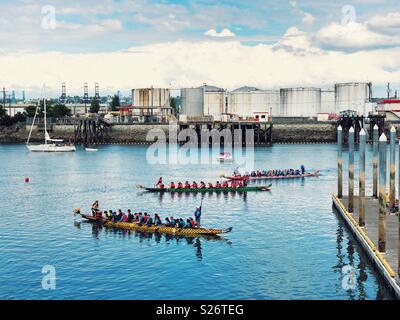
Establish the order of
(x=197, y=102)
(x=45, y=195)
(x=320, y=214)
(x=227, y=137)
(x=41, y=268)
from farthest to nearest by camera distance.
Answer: (x=197, y=102)
(x=227, y=137)
(x=45, y=195)
(x=320, y=214)
(x=41, y=268)

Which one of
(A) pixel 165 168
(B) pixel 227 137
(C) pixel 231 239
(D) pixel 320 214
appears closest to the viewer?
(C) pixel 231 239

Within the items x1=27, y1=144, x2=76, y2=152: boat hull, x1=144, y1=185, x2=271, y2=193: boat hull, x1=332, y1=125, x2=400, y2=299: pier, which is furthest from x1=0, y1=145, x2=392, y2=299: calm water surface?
x1=27, y1=144, x2=76, y2=152: boat hull

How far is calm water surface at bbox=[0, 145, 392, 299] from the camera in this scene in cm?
3588

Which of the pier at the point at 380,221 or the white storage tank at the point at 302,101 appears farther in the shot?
the white storage tank at the point at 302,101

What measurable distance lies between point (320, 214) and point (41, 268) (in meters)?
28.6

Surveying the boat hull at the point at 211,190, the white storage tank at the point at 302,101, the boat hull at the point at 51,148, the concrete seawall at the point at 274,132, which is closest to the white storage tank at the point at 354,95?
the white storage tank at the point at 302,101

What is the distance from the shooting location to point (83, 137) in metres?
166

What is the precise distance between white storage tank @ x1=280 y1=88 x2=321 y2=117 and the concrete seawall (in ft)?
96.0

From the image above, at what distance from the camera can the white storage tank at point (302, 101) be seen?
196750 millimetres

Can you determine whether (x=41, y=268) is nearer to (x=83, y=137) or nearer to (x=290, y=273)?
(x=290, y=273)

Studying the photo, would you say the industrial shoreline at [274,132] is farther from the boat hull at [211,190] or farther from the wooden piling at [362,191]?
the wooden piling at [362,191]

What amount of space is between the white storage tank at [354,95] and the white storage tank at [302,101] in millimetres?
8486

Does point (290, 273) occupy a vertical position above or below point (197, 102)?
below
